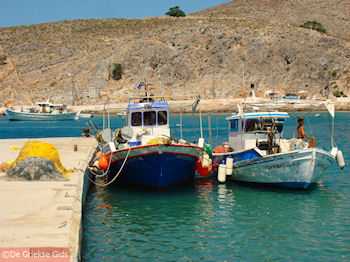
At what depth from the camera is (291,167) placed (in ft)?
54.4

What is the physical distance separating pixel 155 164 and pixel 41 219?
7518mm

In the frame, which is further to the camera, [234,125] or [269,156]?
[234,125]

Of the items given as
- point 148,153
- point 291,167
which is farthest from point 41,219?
point 291,167

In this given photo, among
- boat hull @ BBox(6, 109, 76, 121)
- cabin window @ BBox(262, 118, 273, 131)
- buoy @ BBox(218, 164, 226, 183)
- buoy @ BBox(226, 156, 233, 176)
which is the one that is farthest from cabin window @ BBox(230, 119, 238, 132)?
boat hull @ BBox(6, 109, 76, 121)

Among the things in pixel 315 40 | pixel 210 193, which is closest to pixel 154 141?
pixel 210 193

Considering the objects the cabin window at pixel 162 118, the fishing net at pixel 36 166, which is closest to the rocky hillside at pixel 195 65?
the cabin window at pixel 162 118

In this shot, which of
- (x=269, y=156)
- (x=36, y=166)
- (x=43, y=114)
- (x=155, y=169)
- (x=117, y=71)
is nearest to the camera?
(x=36, y=166)

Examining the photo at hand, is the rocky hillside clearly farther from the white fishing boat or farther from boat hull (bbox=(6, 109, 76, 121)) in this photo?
the white fishing boat

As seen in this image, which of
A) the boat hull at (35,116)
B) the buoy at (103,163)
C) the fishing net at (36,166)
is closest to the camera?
the fishing net at (36,166)

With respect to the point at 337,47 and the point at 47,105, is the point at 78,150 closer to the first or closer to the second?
the point at 47,105

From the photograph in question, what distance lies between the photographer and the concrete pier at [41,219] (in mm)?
7758

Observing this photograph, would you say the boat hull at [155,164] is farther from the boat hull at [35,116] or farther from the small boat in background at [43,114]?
the small boat in background at [43,114]

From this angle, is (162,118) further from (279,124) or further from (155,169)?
(279,124)

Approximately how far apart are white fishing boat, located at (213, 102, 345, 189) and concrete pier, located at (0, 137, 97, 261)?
7.12m
